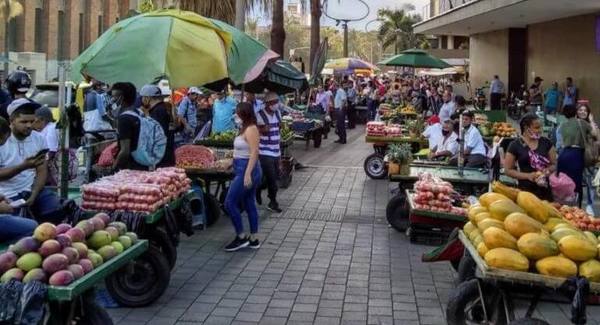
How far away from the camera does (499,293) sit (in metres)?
5.43

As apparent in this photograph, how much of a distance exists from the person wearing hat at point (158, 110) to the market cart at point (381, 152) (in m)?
6.79

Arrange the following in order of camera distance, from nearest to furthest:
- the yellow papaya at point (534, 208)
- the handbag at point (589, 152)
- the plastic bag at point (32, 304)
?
the plastic bag at point (32, 304) → the yellow papaya at point (534, 208) → the handbag at point (589, 152)

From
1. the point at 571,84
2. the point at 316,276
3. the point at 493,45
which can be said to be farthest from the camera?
the point at 493,45

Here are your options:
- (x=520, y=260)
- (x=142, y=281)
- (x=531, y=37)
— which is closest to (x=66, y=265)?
(x=142, y=281)

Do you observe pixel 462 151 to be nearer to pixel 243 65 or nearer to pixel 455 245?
pixel 243 65

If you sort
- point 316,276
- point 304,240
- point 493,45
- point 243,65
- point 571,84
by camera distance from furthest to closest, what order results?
point 493,45, point 571,84, point 243,65, point 304,240, point 316,276

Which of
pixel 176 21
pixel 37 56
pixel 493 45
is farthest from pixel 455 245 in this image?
pixel 37 56

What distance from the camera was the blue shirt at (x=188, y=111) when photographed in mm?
16375

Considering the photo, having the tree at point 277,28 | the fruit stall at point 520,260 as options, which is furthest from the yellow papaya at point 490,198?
the tree at point 277,28

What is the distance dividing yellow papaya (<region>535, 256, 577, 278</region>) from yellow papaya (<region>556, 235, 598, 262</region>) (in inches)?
2.6

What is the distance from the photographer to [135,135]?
26.6ft

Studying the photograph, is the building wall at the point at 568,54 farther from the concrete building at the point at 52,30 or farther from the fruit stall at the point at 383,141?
the concrete building at the point at 52,30

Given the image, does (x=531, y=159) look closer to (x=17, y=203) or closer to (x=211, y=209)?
(x=211, y=209)

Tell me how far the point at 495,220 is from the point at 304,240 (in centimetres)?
425
